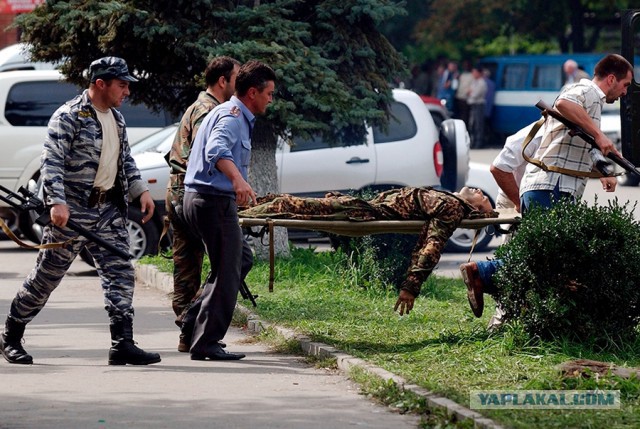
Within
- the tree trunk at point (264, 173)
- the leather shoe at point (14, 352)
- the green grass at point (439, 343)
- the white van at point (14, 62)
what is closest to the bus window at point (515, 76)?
the white van at point (14, 62)

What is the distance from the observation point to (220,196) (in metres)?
8.46

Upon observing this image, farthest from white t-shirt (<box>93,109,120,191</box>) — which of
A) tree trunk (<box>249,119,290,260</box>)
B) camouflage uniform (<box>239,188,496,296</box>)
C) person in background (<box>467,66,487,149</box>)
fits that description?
person in background (<box>467,66,487,149</box>)

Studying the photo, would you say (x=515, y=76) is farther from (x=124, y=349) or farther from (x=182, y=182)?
(x=124, y=349)

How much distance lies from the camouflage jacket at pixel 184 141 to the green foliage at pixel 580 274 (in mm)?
2322

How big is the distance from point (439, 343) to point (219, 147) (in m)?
1.86

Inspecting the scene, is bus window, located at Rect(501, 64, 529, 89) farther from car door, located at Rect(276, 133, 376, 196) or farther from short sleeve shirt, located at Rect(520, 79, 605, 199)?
short sleeve shirt, located at Rect(520, 79, 605, 199)

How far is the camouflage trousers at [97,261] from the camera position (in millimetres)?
8352

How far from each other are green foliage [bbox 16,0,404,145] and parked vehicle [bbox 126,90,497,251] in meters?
2.07

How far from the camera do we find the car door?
15.3m

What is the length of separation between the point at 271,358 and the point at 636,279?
2.38 m

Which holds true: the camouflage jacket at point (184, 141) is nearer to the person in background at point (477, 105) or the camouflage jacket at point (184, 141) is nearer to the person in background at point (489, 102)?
the person in background at point (477, 105)

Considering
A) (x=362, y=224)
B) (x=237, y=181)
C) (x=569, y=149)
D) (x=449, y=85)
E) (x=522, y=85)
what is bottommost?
(x=449, y=85)

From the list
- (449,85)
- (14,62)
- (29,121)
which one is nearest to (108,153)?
(29,121)

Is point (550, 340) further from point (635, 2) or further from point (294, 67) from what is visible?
point (635, 2)
